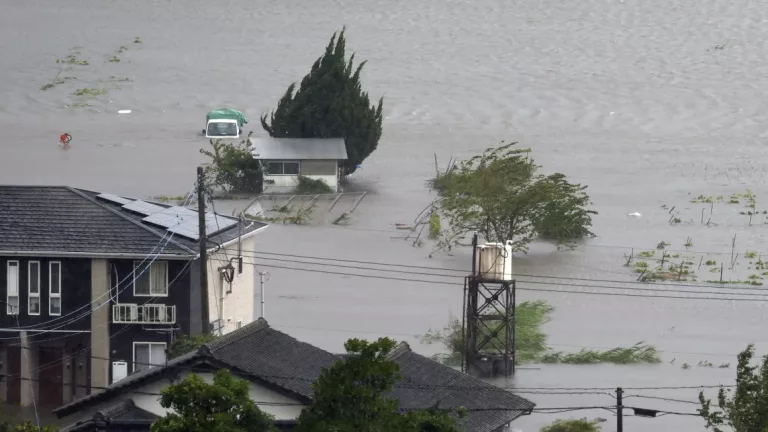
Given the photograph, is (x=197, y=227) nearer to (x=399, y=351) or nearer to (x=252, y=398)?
(x=399, y=351)

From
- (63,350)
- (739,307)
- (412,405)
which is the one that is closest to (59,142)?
(739,307)

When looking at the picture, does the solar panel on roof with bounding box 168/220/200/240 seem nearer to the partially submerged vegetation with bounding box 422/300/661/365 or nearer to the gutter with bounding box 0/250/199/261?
the gutter with bounding box 0/250/199/261

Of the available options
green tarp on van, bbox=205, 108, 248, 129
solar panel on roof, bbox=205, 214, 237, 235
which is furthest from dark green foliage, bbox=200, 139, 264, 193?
solar panel on roof, bbox=205, 214, 237, 235

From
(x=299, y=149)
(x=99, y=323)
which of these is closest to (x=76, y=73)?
(x=299, y=149)

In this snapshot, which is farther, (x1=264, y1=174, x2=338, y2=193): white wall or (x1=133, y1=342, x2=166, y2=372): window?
(x1=264, y1=174, x2=338, y2=193): white wall

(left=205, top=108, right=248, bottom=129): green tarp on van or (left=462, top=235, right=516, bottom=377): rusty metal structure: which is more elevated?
(left=205, top=108, right=248, bottom=129): green tarp on van

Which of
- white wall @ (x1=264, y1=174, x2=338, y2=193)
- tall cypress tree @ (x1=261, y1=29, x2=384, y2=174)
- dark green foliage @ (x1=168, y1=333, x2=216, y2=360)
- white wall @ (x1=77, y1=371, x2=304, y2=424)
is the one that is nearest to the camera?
white wall @ (x1=77, y1=371, x2=304, y2=424)

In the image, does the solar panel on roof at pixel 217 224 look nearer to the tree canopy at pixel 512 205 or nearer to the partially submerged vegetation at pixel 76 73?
the tree canopy at pixel 512 205
